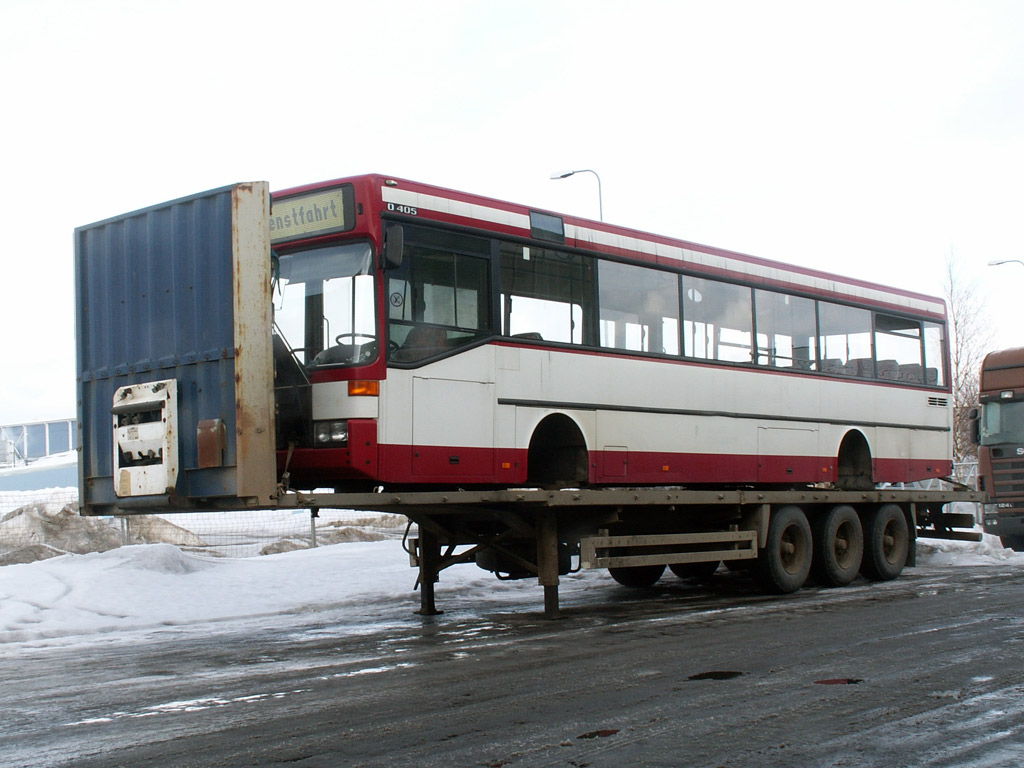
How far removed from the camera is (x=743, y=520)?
13250 mm

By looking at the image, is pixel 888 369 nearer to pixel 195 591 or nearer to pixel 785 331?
pixel 785 331

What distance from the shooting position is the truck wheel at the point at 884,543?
49.5 feet

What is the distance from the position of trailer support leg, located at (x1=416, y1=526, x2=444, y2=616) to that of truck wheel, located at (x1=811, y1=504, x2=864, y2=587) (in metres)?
5.22

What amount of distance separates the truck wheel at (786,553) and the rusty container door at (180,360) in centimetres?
679

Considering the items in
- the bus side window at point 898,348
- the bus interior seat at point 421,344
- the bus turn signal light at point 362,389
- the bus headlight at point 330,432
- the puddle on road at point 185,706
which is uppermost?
the bus side window at point 898,348

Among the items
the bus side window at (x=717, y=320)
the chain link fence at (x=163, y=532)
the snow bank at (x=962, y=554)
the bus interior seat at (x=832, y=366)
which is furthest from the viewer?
the chain link fence at (x=163, y=532)

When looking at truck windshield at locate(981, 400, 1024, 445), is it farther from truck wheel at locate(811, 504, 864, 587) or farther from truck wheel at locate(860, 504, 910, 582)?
truck wheel at locate(811, 504, 864, 587)

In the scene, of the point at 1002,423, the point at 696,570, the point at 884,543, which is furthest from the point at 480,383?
the point at 1002,423

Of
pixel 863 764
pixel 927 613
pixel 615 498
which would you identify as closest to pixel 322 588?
pixel 615 498

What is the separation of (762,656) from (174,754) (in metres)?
4.35

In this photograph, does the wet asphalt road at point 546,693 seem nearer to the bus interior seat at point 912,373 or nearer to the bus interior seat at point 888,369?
the bus interior seat at point 888,369

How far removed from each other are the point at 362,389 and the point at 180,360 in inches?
57.0

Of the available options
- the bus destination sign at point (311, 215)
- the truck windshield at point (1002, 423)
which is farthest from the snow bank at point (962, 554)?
the bus destination sign at point (311, 215)

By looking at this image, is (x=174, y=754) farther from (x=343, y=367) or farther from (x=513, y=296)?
(x=513, y=296)
